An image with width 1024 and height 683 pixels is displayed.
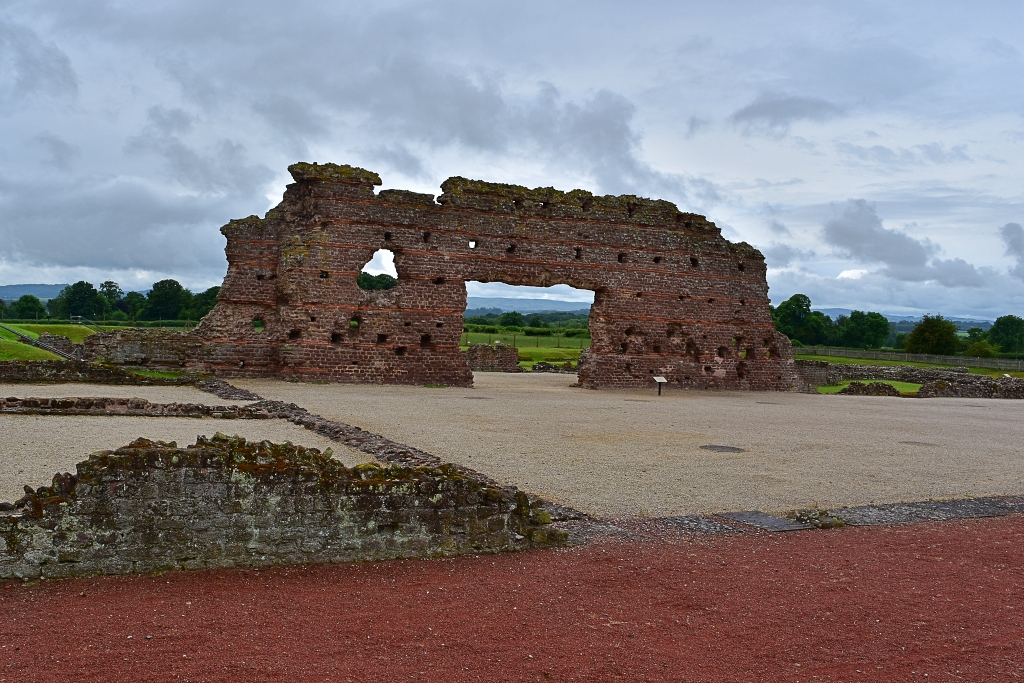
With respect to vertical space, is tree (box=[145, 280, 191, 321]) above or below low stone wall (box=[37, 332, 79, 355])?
above

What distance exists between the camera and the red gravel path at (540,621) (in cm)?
424

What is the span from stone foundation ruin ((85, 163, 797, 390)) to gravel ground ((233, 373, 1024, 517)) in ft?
6.17

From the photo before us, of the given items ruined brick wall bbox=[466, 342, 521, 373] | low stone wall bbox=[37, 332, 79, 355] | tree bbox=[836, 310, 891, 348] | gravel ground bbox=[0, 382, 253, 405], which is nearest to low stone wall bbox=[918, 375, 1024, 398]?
ruined brick wall bbox=[466, 342, 521, 373]

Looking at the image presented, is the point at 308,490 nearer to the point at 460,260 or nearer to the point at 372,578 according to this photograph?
the point at 372,578

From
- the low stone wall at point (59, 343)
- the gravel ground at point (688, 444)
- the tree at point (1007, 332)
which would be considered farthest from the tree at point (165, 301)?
the tree at point (1007, 332)

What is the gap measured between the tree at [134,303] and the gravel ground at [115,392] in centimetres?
6219

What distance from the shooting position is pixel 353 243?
2381 cm

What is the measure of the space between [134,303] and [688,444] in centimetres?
8364

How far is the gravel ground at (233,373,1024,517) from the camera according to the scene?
346 inches

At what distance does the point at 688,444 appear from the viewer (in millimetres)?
12484

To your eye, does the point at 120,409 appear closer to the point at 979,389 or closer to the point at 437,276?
the point at 437,276

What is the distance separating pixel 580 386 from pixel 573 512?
1986 centimetres

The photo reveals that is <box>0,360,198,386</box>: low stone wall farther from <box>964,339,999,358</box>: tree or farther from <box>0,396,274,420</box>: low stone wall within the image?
<box>964,339,999,358</box>: tree

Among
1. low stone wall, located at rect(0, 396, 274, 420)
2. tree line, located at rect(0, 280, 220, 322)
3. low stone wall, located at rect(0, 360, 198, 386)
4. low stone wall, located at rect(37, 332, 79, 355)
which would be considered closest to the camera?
low stone wall, located at rect(0, 396, 274, 420)
